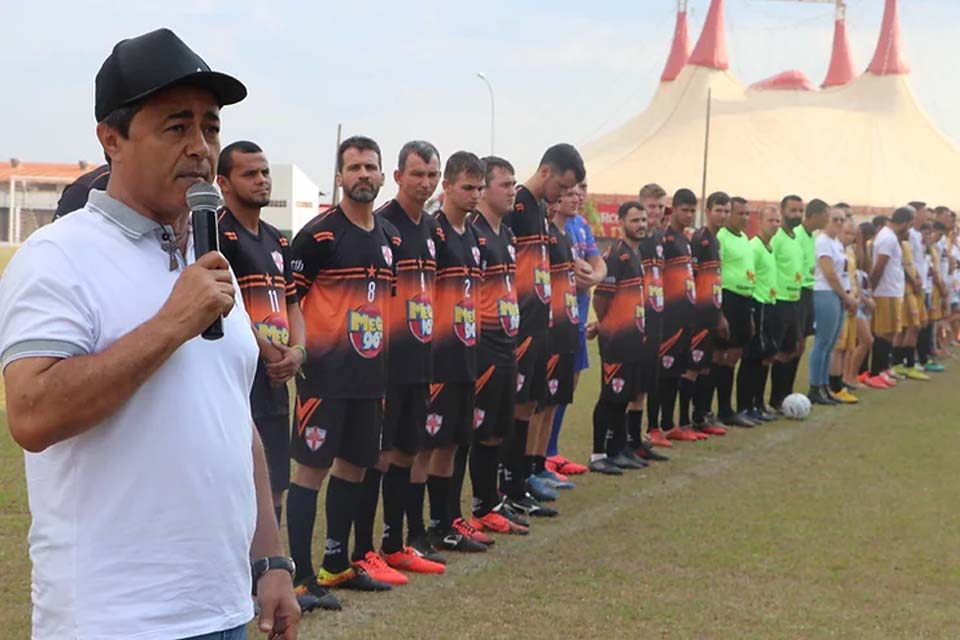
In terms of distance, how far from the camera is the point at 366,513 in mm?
6387

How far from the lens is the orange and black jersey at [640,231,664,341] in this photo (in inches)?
407

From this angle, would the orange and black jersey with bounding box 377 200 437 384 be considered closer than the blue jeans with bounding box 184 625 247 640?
A: No

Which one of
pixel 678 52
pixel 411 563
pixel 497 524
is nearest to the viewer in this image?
pixel 411 563

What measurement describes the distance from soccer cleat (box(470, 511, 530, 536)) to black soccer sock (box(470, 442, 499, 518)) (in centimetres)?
4

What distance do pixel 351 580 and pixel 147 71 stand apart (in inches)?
170

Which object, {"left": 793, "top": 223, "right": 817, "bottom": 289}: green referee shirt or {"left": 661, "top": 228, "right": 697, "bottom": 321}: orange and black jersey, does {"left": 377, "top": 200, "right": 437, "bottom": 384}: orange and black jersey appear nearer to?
{"left": 661, "top": 228, "right": 697, "bottom": 321}: orange and black jersey

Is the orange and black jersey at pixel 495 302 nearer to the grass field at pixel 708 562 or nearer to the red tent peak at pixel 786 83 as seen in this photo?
the grass field at pixel 708 562

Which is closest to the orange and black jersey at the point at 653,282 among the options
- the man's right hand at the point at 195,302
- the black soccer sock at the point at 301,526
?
the black soccer sock at the point at 301,526

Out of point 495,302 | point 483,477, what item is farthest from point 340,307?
point 483,477

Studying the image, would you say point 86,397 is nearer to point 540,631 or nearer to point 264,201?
point 264,201

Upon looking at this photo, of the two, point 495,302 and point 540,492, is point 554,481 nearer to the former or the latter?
point 540,492

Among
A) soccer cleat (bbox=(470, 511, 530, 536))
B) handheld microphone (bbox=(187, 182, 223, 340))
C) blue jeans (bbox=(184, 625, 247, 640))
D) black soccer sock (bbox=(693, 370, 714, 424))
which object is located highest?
handheld microphone (bbox=(187, 182, 223, 340))

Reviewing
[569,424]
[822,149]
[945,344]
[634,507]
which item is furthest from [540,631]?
[822,149]

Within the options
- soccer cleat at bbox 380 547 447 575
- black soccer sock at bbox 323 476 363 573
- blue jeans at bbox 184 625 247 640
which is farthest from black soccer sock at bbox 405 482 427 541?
blue jeans at bbox 184 625 247 640
